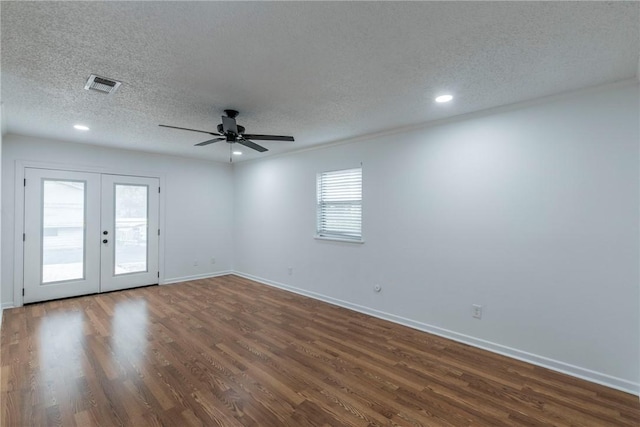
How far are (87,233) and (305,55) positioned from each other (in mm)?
4930

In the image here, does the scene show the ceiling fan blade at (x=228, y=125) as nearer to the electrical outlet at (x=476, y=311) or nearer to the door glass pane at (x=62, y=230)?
the electrical outlet at (x=476, y=311)

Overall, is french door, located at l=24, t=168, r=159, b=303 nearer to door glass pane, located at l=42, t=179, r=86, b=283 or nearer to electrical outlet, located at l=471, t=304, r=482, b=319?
door glass pane, located at l=42, t=179, r=86, b=283

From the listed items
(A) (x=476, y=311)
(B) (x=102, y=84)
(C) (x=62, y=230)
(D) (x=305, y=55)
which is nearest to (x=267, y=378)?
(A) (x=476, y=311)

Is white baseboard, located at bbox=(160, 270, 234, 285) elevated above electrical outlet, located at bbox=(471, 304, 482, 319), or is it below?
below

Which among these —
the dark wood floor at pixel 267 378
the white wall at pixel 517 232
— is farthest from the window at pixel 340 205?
the dark wood floor at pixel 267 378

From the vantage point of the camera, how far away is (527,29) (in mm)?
1807

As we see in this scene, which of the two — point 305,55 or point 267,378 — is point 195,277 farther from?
point 305,55

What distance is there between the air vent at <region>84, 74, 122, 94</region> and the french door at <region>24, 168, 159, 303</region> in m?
3.02

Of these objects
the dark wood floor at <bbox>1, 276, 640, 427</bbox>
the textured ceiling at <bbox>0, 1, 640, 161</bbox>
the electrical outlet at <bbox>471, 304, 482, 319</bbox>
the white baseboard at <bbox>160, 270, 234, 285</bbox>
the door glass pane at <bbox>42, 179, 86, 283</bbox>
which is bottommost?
the dark wood floor at <bbox>1, 276, 640, 427</bbox>

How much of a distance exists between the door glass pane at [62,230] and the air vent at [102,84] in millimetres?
3049

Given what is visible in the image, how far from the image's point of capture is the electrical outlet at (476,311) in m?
3.25

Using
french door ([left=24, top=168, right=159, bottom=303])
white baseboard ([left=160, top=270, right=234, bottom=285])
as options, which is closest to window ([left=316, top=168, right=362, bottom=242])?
white baseboard ([left=160, top=270, right=234, bottom=285])

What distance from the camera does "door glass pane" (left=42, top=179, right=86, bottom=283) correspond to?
4684 mm

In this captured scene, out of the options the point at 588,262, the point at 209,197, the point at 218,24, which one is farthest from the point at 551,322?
the point at 209,197
